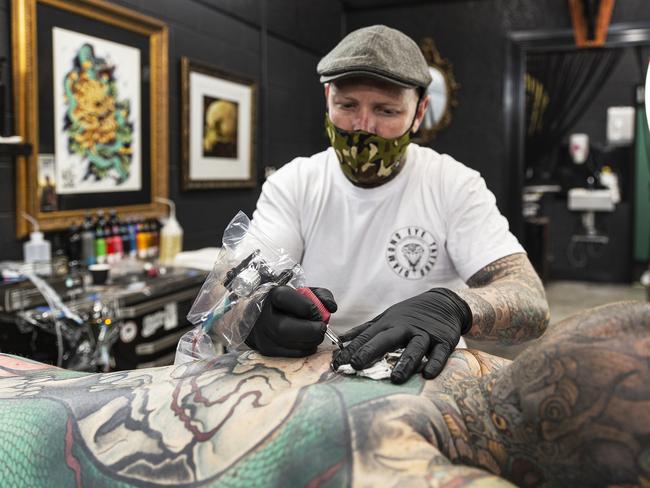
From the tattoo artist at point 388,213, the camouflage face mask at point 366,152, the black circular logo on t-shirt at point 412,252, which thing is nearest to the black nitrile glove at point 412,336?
the tattoo artist at point 388,213

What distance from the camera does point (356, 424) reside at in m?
0.89

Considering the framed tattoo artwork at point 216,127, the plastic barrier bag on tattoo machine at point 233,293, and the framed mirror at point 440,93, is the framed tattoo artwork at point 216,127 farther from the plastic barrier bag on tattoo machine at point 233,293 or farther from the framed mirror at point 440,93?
the plastic barrier bag on tattoo machine at point 233,293

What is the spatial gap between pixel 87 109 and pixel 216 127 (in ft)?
3.78

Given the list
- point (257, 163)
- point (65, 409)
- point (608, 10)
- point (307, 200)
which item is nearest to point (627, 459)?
point (65, 409)

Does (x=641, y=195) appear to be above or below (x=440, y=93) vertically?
below

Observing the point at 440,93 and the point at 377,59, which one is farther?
the point at 440,93

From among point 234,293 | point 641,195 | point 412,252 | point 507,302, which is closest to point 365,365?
point 234,293

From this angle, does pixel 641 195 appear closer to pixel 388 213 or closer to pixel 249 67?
pixel 249 67

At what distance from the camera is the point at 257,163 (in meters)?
4.72

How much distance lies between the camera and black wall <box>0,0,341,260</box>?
3.64 meters

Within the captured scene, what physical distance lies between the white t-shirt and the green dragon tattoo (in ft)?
2.19

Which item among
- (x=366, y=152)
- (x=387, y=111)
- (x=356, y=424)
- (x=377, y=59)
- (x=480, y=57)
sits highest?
(x=480, y=57)

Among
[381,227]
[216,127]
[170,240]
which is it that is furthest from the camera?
[216,127]

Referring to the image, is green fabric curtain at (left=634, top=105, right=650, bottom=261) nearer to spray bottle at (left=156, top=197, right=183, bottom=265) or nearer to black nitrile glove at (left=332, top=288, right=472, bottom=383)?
spray bottle at (left=156, top=197, right=183, bottom=265)
